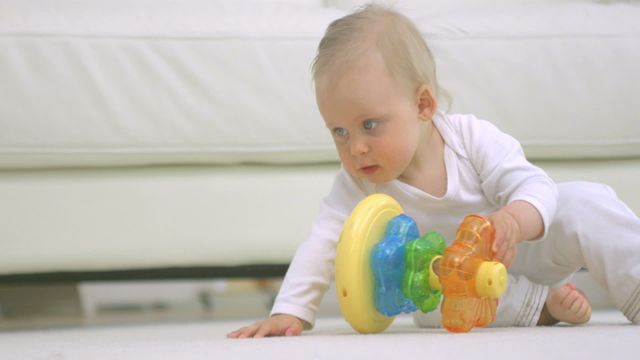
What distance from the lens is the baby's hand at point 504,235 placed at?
900mm

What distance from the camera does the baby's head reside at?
3.20 feet

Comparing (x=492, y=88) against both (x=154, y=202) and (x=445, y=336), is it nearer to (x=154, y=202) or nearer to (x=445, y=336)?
(x=154, y=202)

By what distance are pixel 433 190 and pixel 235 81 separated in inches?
17.0

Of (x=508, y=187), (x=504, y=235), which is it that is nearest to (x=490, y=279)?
(x=504, y=235)

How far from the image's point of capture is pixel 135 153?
1354 mm


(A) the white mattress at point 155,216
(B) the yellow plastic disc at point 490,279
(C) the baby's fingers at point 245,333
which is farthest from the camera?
(A) the white mattress at point 155,216

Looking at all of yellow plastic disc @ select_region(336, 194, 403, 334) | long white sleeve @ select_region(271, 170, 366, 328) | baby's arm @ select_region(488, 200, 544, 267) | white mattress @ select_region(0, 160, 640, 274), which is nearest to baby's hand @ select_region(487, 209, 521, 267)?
baby's arm @ select_region(488, 200, 544, 267)

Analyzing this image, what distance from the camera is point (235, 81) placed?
140 centimetres

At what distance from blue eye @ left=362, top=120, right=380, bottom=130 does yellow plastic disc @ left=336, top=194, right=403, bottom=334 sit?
10 centimetres

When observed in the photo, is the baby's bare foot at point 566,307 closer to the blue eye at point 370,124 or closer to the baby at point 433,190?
the baby at point 433,190

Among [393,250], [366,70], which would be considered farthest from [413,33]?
[393,250]

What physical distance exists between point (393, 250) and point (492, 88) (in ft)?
1.95

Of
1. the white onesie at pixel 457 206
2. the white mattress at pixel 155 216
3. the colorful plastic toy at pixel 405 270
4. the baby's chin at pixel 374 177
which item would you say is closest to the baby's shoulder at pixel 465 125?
the white onesie at pixel 457 206

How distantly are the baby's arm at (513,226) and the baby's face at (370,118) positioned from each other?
0.13 m
